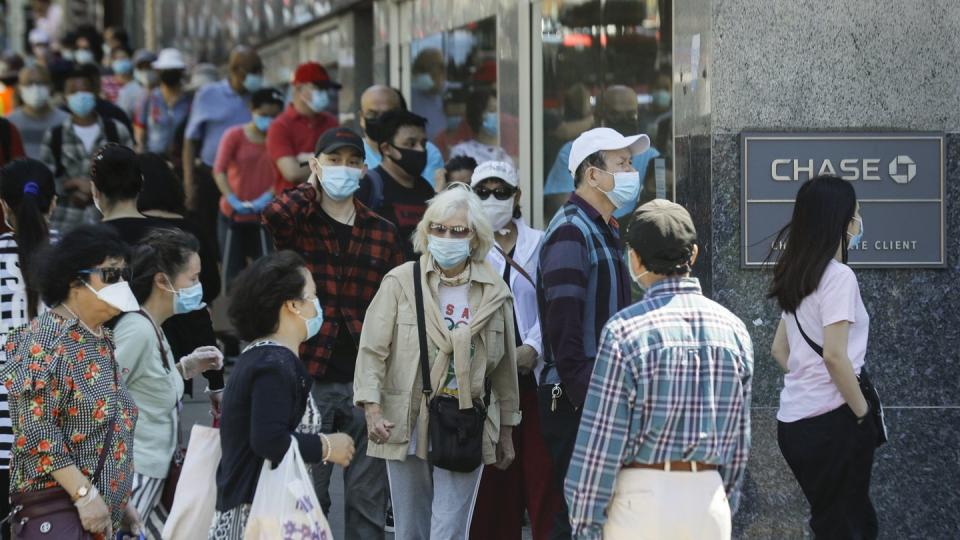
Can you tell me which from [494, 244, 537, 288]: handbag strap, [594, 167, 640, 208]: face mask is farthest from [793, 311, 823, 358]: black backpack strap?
[494, 244, 537, 288]: handbag strap

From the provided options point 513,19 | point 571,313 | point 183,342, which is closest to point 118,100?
point 513,19

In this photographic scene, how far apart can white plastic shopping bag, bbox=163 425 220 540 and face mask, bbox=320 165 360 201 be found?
2302 mm

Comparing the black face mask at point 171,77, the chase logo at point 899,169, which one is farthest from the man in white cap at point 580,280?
the black face mask at point 171,77

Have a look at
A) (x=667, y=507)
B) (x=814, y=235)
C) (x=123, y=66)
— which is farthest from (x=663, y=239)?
(x=123, y=66)

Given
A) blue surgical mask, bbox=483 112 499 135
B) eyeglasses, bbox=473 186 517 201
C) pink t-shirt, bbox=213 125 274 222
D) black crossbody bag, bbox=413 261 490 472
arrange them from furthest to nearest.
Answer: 1. pink t-shirt, bbox=213 125 274 222
2. blue surgical mask, bbox=483 112 499 135
3. eyeglasses, bbox=473 186 517 201
4. black crossbody bag, bbox=413 261 490 472

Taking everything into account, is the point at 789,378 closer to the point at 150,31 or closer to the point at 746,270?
the point at 746,270

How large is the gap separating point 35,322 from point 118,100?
42.4 feet

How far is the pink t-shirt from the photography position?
39.2 feet

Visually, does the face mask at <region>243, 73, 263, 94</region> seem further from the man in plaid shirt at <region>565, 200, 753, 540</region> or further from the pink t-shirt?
the man in plaid shirt at <region>565, 200, 753, 540</region>

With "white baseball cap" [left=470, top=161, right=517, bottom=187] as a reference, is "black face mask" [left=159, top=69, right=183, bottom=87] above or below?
above

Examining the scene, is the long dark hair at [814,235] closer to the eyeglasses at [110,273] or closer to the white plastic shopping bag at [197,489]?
the white plastic shopping bag at [197,489]

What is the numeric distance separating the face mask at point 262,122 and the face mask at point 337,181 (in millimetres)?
4662

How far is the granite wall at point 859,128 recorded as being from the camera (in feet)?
25.0

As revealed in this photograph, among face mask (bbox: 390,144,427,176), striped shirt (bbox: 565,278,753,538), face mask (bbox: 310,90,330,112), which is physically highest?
face mask (bbox: 310,90,330,112)
